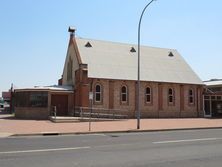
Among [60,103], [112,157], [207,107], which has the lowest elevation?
[112,157]

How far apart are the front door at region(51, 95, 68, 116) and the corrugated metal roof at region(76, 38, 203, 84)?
→ 4114 millimetres

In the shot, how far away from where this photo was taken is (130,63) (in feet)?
141

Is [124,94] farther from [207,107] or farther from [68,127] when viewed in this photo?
[68,127]

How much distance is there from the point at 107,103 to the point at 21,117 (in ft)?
31.3

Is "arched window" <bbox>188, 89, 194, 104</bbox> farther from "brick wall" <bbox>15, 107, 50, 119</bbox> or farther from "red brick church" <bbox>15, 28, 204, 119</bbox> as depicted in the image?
"brick wall" <bbox>15, 107, 50, 119</bbox>

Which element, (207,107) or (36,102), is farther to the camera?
(207,107)

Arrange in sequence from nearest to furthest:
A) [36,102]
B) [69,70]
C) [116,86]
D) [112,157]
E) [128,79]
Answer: [112,157] < [36,102] < [116,86] < [128,79] < [69,70]

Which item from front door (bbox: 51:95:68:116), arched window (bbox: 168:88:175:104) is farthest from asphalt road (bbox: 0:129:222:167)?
arched window (bbox: 168:88:175:104)

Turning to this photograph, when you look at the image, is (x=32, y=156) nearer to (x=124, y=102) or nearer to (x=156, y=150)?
(x=156, y=150)

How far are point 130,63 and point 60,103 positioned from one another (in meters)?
10.3

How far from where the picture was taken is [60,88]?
38.7 meters

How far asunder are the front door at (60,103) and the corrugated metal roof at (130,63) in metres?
4.11

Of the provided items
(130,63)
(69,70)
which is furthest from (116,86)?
(69,70)

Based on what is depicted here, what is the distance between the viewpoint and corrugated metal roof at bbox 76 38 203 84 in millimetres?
40128
